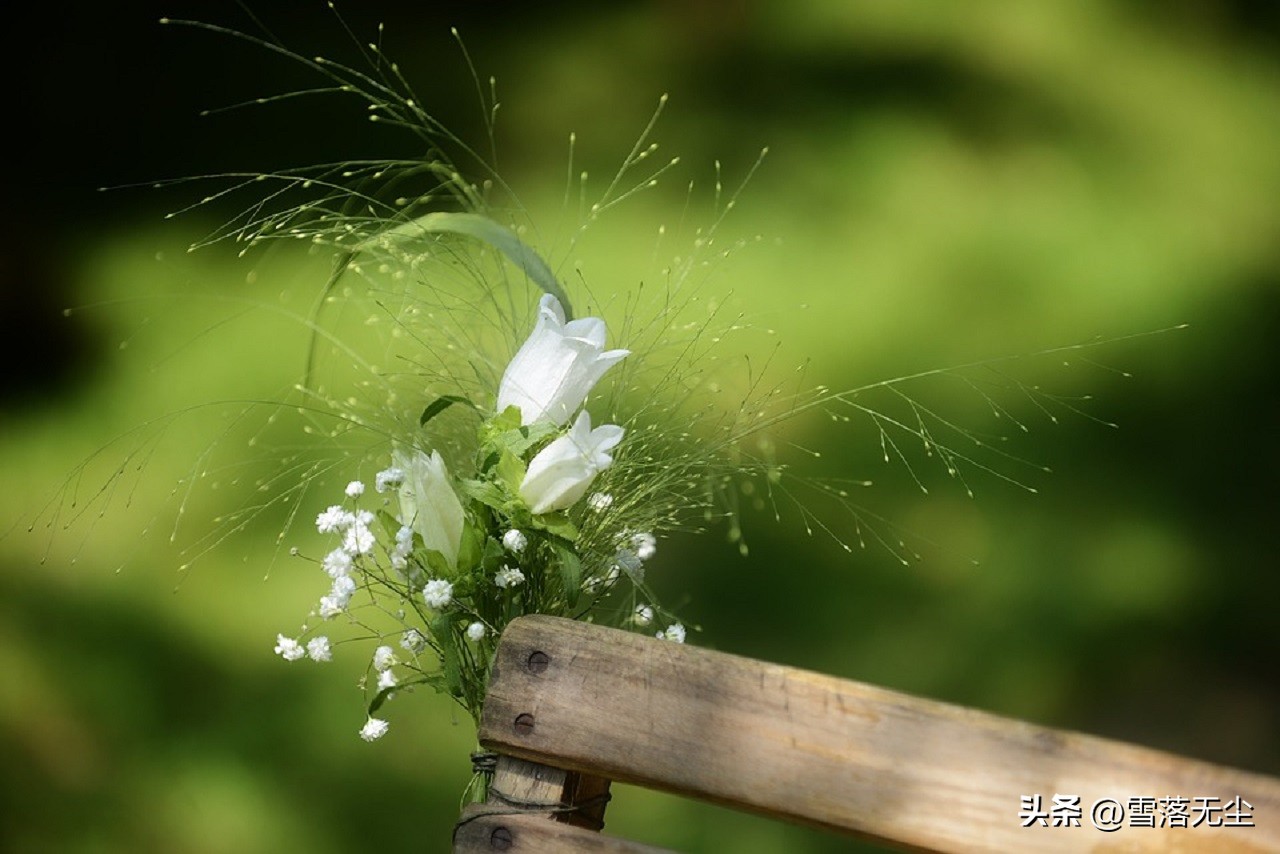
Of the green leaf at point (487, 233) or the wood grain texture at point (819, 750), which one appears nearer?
the wood grain texture at point (819, 750)

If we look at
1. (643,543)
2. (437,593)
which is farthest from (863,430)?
(437,593)

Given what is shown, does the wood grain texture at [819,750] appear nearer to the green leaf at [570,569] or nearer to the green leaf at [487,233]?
the green leaf at [570,569]

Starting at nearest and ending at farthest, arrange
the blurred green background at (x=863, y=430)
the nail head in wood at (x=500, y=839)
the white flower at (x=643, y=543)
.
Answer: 1. the nail head in wood at (x=500, y=839)
2. the white flower at (x=643, y=543)
3. the blurred green background at (x=863, y=430)

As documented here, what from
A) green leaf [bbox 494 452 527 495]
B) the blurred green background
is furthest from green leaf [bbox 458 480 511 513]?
the blurred green background

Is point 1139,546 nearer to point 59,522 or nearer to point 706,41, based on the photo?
point 706,41

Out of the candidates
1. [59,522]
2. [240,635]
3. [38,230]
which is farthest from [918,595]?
[38,230]

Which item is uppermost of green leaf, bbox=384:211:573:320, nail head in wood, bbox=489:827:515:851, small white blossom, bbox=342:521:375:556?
green leaf, bbox=384:211:573:320

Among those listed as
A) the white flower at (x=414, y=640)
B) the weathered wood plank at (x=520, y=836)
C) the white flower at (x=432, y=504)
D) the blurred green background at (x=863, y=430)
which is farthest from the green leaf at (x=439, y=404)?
the blurred green background at (x=863, y=430)

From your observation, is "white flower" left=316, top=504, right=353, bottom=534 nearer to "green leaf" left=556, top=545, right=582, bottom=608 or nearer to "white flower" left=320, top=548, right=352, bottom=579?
"white flower" left=320, top=548, right=352, bottom=579
